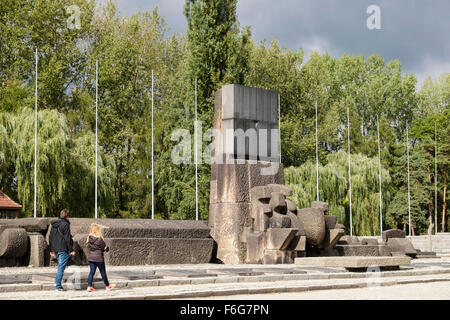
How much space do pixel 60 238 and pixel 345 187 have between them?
105ft

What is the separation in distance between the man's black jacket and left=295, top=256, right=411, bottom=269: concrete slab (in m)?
6.76

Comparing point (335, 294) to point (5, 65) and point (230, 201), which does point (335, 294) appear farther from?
point (5, 65)

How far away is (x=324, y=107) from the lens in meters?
54.1

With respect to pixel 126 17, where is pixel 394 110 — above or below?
below

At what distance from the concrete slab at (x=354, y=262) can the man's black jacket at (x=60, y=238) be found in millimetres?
6758

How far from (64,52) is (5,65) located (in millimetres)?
3868

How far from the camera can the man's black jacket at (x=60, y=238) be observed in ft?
37.3

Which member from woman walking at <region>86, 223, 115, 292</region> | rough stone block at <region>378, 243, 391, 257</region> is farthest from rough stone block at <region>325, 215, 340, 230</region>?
woman walking at <region>86, 223, 115, 292</region>

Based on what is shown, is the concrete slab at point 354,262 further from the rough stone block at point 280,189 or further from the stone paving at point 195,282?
the rough stone block at point 280,189

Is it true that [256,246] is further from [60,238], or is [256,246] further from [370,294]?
[60,238]

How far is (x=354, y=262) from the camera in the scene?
48.9 feet

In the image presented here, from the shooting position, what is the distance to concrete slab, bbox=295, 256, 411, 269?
49.3 feet
